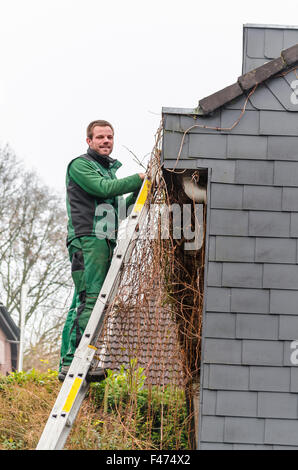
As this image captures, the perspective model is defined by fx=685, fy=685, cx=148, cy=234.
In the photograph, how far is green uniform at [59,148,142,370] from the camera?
4.91 meters

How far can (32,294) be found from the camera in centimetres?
2145

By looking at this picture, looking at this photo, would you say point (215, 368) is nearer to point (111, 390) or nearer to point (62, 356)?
point (62, 356)

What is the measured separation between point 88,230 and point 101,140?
0.72 meters

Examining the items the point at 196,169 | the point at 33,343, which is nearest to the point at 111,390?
the point at 196,169

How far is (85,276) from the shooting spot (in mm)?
4941

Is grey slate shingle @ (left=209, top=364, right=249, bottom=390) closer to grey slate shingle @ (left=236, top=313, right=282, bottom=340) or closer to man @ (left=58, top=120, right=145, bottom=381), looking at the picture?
grey slate shingle @ (left=236, top=313, right=282, bottom=340)

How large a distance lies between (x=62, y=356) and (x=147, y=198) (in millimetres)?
1310

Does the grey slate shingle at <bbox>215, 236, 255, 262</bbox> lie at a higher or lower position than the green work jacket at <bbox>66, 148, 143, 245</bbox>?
lower

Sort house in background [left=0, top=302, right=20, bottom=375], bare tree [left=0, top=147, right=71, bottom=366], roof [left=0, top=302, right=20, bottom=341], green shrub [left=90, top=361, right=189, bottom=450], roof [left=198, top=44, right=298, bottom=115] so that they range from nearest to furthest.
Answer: roof [left=198, top=44, right=298, bottom=115], green shrub [left=90, top=361, right=189, bottom=450], bare tree [left=0, top=147, right=71, bottom=366], roof [left=0, top=302, right=20, bottom=341], house in background [left=0, top=302, right=20, bottom=375]

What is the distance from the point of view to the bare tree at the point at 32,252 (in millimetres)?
21203

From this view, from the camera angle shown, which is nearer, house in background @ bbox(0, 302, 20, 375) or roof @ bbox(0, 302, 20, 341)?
roof @ bbox(0, 302, 20, 341)

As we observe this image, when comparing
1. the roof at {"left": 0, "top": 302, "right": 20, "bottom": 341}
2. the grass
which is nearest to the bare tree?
the roof at {"left": 0, "top": 302, "right": 20, "bottom": 341}

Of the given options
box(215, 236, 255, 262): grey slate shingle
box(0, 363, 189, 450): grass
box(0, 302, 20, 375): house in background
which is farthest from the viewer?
box(0, 302, 20, 375): house in background

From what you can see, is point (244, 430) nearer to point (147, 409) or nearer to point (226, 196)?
point (226, 196)
